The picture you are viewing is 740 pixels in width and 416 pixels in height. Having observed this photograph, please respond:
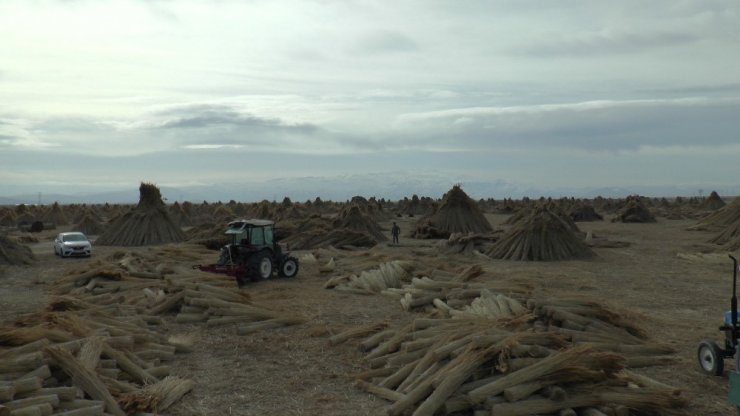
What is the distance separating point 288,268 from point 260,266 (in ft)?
4.98

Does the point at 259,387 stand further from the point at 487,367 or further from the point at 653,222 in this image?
the point at 653,222

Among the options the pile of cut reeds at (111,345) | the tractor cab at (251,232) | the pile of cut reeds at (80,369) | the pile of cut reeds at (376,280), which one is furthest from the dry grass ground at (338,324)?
the tractor cab at (251,232)

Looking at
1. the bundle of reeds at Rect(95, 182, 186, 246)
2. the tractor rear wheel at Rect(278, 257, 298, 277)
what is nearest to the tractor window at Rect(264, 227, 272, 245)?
→ the tractor rear wheel at Rect(278, 257, 298, 277)

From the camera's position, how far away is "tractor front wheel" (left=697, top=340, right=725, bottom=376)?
9547 mm

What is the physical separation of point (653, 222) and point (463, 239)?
107 ft

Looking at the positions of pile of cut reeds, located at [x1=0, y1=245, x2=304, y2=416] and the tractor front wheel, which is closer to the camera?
pile of cut reeds, located at [x1=0, y1=245, x2=304, y2=416]

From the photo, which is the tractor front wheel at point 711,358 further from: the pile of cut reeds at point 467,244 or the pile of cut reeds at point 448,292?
the pile of cut reeds at point 467,244

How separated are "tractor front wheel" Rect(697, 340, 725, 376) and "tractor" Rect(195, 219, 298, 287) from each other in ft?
47.3

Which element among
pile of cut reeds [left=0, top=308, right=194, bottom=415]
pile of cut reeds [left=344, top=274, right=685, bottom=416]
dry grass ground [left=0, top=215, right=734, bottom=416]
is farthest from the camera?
dry grass ground [left=0, top=215, right=734, bottom=416]

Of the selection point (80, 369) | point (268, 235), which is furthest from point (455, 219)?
point (80, 369)

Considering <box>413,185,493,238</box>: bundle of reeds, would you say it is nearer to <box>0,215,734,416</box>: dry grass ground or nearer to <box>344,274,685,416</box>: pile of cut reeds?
<box>0,215,734,416</box>: dry grass ground

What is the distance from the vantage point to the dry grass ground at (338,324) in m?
8.92

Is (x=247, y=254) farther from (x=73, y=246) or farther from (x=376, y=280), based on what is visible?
(x=73, y=246)

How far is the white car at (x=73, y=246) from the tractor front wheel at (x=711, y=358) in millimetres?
28064
